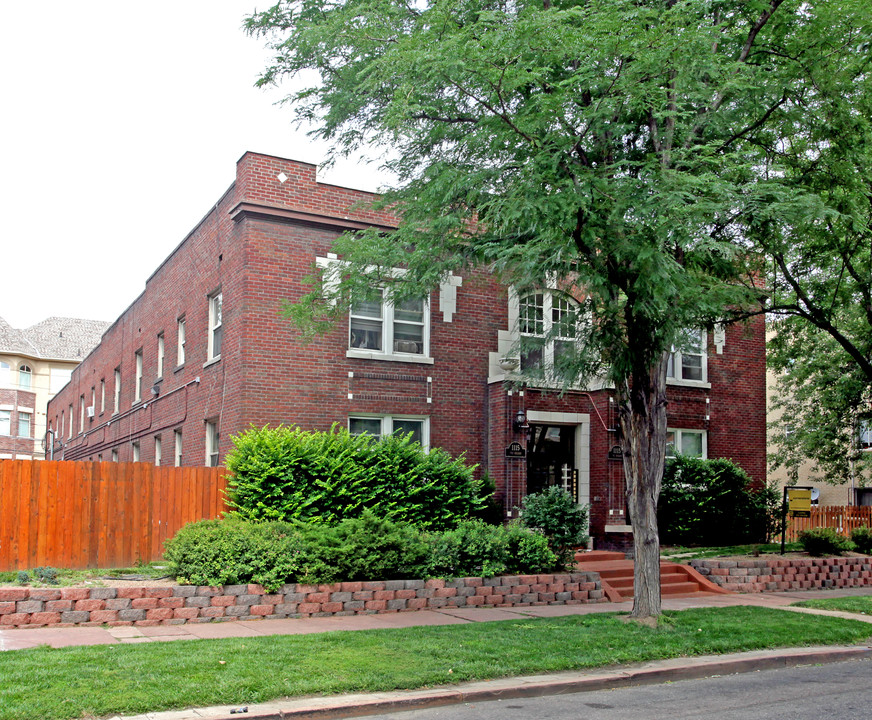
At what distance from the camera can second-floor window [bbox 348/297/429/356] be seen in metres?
18.5

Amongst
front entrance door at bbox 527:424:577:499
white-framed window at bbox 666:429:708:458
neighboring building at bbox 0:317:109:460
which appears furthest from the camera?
neighboring building at bbox 0:317:109:460

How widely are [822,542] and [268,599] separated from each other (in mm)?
12796

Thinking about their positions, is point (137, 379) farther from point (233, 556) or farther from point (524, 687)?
point (524, 687)

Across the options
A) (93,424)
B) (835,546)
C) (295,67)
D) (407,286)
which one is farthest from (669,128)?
(93,424)

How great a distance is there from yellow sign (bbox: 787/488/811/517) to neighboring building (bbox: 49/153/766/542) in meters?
2.91

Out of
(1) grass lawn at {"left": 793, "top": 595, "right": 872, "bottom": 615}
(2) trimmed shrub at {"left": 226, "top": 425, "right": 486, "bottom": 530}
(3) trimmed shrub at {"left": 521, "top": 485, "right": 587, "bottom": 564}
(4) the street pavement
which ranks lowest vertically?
(1) grass lawn at {"left": 793, "top": 595, "right": 872, "bottom": 615}

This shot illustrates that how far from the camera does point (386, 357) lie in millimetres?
18422

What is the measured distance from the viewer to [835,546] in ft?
62.7

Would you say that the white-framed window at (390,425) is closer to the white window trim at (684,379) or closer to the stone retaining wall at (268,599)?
the stone retaining wall at (268,599)

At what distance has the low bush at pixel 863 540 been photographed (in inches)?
813

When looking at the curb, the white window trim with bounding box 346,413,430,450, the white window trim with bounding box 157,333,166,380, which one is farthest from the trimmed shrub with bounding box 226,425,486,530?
the white window trim with bounding box 157,333,166,380

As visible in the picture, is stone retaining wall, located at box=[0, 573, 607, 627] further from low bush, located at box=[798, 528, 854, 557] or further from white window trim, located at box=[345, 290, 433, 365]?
low bush, located at box=[798, 528, 854, 557]

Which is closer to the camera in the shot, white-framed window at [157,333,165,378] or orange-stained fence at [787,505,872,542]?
orange-stained fence at [787,505,872,542]

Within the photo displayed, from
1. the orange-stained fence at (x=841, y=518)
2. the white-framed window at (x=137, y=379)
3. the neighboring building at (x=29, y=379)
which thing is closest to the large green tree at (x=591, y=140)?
the orange-stained fence at (x=841, y=518)
